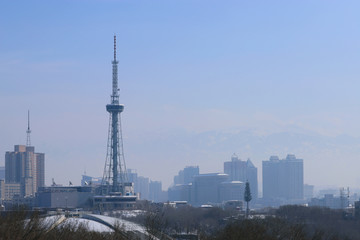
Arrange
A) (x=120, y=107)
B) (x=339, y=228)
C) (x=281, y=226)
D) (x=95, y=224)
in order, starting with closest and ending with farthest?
(x=281, y=226) → (x=95, y=224) → (x=339, y=228) → (x=120, y=107)

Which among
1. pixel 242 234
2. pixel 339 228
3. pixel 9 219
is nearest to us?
pixel 9 219

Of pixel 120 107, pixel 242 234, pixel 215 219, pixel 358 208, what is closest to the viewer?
pixel 242 234

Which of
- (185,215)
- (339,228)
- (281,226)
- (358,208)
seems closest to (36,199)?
(185,215)

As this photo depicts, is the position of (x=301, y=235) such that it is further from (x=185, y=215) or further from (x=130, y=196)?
(x=130, y=196)

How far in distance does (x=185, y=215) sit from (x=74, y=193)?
211ft

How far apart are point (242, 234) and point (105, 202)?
12843 cm

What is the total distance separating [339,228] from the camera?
88500mm

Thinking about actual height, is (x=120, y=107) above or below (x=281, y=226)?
above

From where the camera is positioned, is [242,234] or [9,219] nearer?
[9,219]

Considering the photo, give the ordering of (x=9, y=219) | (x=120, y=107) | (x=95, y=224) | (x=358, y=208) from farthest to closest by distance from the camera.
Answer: (x=120, y=107) < (x=358, y=208) < (x=95, y=224) < (x=9, y=219)

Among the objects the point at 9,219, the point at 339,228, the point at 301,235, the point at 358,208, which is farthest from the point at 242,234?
the point at 358,208

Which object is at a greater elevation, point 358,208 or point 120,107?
point 120,107

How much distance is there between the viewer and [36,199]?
180 meters

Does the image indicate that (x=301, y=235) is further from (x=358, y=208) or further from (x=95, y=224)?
(x=358, y=208)
